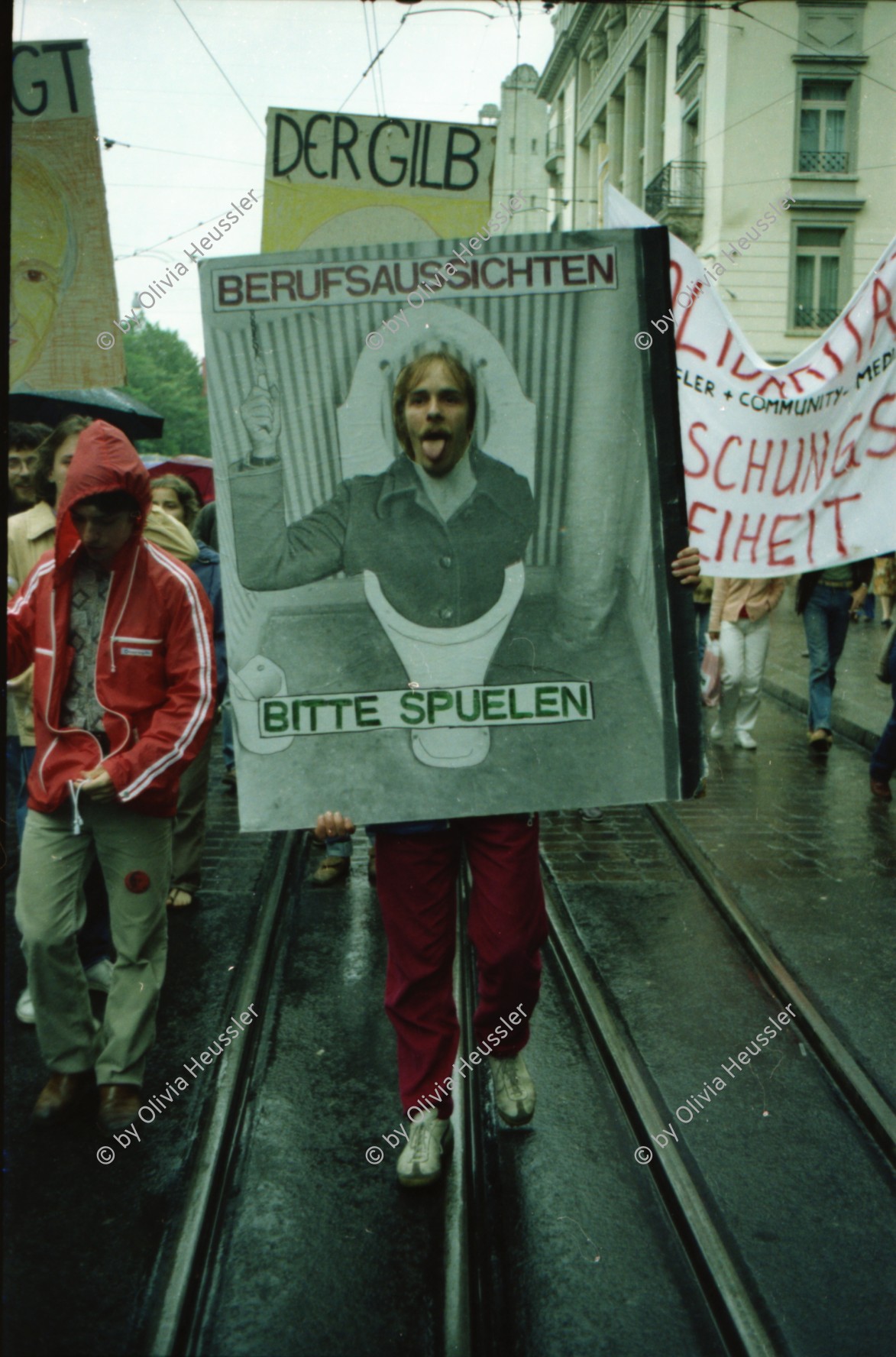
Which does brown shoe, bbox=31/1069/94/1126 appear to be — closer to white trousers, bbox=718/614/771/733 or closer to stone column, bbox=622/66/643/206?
stone column, bbox=622/66/643/206

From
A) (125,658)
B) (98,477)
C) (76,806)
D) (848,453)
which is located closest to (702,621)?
(848,453)

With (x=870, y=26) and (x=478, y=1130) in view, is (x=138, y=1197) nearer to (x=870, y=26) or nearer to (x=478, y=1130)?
(x=478, y=1130)

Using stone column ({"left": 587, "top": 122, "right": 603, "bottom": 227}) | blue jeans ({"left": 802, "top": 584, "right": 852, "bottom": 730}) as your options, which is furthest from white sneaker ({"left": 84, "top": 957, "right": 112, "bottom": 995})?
stone column ({"left": 587, "top": 122, "right": 603, "bottom": 227})

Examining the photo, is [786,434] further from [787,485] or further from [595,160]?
[595,160]

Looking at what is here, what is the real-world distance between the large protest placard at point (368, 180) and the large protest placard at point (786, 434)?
2.17 metres

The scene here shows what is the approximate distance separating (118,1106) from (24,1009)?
3.33 ft

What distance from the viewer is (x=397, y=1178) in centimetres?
348

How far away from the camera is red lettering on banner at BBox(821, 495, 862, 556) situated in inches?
189

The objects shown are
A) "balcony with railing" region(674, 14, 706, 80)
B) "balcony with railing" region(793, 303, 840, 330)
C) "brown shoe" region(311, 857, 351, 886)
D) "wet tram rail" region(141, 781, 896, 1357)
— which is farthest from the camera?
"balcony with railing" region(793, 303, 840, 330)

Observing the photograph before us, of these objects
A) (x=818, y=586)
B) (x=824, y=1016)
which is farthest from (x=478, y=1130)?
(x=818, y=586)

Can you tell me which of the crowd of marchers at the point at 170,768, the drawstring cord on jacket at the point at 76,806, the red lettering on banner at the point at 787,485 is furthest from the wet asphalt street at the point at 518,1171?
the red lettering on banner at the point at 787,485

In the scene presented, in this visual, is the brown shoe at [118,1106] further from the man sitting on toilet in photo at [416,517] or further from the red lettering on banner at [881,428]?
the red lettering on banner at [881,428]

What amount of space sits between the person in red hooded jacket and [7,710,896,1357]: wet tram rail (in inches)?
11.4

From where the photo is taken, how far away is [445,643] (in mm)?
3092
